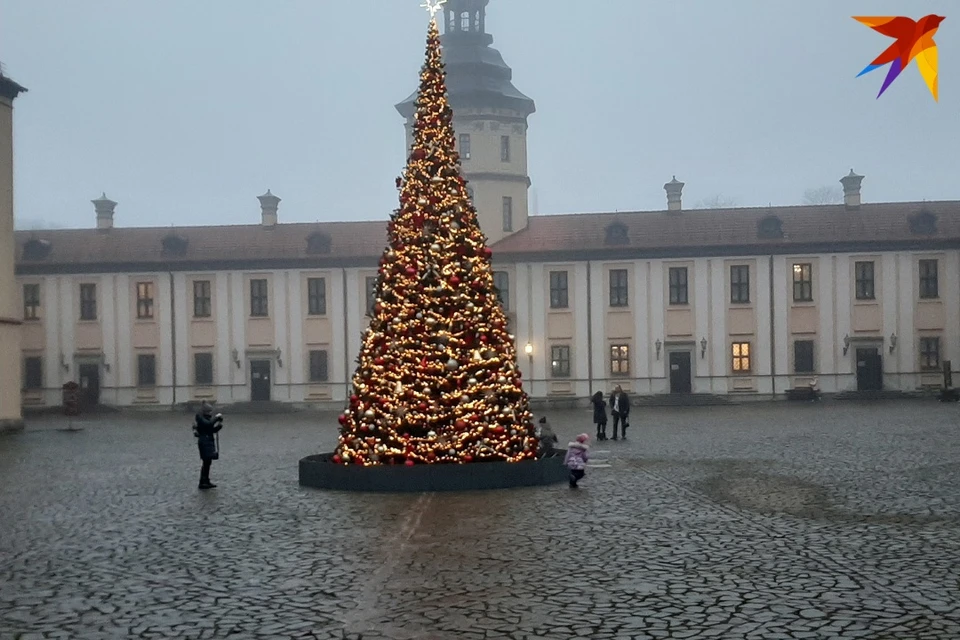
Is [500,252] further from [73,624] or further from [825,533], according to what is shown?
[73,624]

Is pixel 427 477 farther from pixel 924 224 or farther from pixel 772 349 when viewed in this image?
pixel 924 224

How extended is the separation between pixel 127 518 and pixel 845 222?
136 feet

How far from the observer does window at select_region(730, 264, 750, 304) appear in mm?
49438

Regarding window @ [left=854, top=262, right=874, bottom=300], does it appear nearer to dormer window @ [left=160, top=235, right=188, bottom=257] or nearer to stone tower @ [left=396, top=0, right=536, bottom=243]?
stone tower @ [left=396, top=0, right=536, bottom=243]

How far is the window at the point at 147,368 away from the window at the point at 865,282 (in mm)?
30924

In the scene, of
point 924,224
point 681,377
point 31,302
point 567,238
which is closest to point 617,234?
point 567,238

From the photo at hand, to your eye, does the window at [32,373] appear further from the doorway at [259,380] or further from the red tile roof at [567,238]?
the doorway at [259,380]

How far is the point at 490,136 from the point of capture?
52969 mm

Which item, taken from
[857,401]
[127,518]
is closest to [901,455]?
[127,518]

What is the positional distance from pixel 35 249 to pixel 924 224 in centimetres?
3924

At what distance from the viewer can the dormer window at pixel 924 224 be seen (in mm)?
49062

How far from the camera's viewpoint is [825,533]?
12.0 m

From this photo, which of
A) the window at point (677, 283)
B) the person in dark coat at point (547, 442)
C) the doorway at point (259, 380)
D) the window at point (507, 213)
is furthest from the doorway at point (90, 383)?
the person in dark coat at point (547, 442)

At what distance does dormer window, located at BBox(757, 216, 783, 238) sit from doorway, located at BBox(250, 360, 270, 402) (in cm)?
2242
